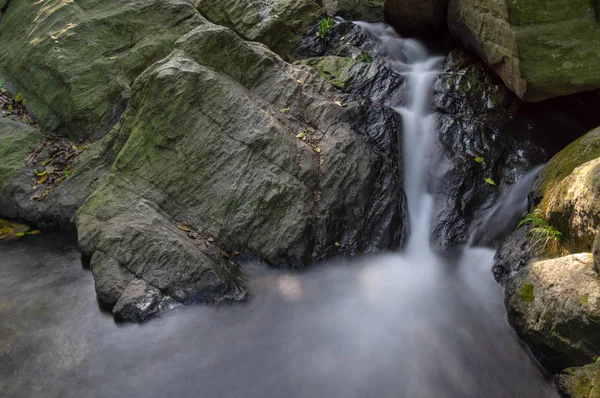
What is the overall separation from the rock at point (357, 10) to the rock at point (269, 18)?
85 centimetres

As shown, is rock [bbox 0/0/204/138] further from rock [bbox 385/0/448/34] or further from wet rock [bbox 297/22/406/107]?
rock [bbox 385/0/448/34]

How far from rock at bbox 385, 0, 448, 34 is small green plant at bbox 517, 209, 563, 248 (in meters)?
5.64

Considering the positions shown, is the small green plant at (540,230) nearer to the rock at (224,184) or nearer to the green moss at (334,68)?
the rock at (224,184)

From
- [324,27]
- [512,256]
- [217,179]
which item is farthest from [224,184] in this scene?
[324,27]

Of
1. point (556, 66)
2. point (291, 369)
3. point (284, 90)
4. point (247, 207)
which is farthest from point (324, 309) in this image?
point (556, 66)

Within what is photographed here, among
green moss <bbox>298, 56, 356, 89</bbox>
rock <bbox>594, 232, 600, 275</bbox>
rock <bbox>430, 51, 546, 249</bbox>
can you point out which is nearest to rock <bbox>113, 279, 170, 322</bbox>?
rock <bbox>430, 51, 546, 249</bbox>

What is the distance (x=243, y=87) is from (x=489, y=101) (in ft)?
14.8

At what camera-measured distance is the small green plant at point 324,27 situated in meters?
10.1

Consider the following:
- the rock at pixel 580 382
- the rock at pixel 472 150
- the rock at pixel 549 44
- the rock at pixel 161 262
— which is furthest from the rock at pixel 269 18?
the rock at pixel 580 382

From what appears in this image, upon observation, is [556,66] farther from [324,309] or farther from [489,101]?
[324,309]

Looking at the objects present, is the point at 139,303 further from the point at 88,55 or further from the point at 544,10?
the point at 544,10

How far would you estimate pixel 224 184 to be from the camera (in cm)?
621

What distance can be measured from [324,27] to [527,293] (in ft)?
25.6

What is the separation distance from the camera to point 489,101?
7.71m
